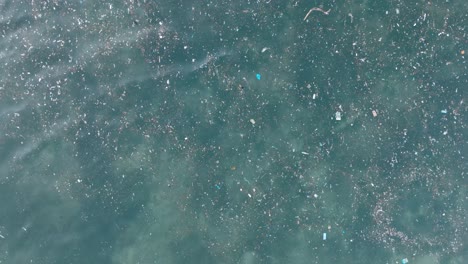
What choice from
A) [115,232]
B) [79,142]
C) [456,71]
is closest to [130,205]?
[115,232]

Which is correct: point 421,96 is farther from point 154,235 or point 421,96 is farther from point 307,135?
point 154,235

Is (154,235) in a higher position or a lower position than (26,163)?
lower

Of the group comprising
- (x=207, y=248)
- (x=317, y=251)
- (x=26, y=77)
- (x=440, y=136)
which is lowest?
(x=317, y=251)

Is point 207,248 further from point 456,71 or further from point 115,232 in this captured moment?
point 456,71

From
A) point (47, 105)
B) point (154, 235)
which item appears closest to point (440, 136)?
point (154, 235)

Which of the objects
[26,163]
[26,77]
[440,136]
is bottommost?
[440,136]

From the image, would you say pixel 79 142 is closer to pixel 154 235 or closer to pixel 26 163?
pixel 26 163

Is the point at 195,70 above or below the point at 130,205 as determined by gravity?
above
